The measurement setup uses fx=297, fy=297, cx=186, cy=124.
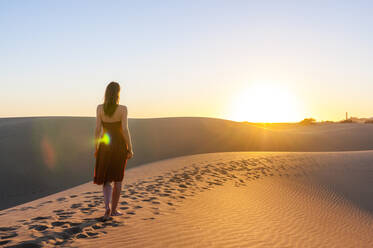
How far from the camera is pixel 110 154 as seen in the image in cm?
511

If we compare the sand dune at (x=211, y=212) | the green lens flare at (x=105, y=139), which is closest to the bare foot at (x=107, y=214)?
the sand dune at (x=211, y=212)

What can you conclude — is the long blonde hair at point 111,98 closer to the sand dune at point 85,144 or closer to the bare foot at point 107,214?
the bare foot at point 107,214

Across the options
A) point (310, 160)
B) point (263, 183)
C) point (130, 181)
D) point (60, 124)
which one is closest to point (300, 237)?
point (263, 183)

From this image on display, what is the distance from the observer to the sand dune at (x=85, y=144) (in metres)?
16.6

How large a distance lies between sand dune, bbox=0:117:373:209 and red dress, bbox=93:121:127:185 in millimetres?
11129

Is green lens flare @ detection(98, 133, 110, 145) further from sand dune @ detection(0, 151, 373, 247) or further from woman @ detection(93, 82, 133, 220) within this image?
sand dune @ detection(0, 151, 373, 247)

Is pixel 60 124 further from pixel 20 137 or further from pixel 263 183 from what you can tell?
pixel 263 183

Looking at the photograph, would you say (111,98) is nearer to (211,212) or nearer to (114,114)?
(114,114)

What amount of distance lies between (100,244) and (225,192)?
16.8 ft

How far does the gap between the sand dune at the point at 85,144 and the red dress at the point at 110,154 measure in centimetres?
1113

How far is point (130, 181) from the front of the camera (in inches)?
377

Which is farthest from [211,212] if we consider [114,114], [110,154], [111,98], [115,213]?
[111,98]

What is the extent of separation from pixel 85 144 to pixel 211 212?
18.0m

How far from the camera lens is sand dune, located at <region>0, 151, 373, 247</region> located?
4.60 meters
